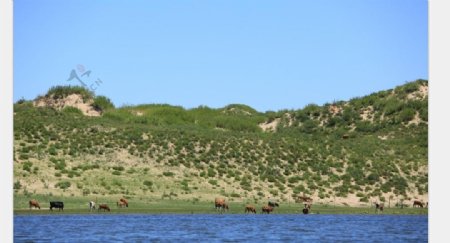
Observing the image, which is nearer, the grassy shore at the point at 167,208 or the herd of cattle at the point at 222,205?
the herd of cattle at the point at 222,205

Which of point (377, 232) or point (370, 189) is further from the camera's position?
point (370, 189)

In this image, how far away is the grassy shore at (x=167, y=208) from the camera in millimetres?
48534

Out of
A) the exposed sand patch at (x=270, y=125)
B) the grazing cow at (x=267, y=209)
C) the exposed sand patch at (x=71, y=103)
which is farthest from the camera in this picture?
the exposed sand patch at (x=270, y=125)

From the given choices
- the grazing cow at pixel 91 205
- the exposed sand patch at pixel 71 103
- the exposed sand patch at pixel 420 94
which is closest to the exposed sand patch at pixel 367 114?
the exposed sand patch at pixel 420 94

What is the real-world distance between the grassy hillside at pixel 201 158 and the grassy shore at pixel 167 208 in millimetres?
1829

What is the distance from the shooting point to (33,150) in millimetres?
63188

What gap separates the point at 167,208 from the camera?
52.2 m

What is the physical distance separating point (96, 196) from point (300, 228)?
1661 centimetres
